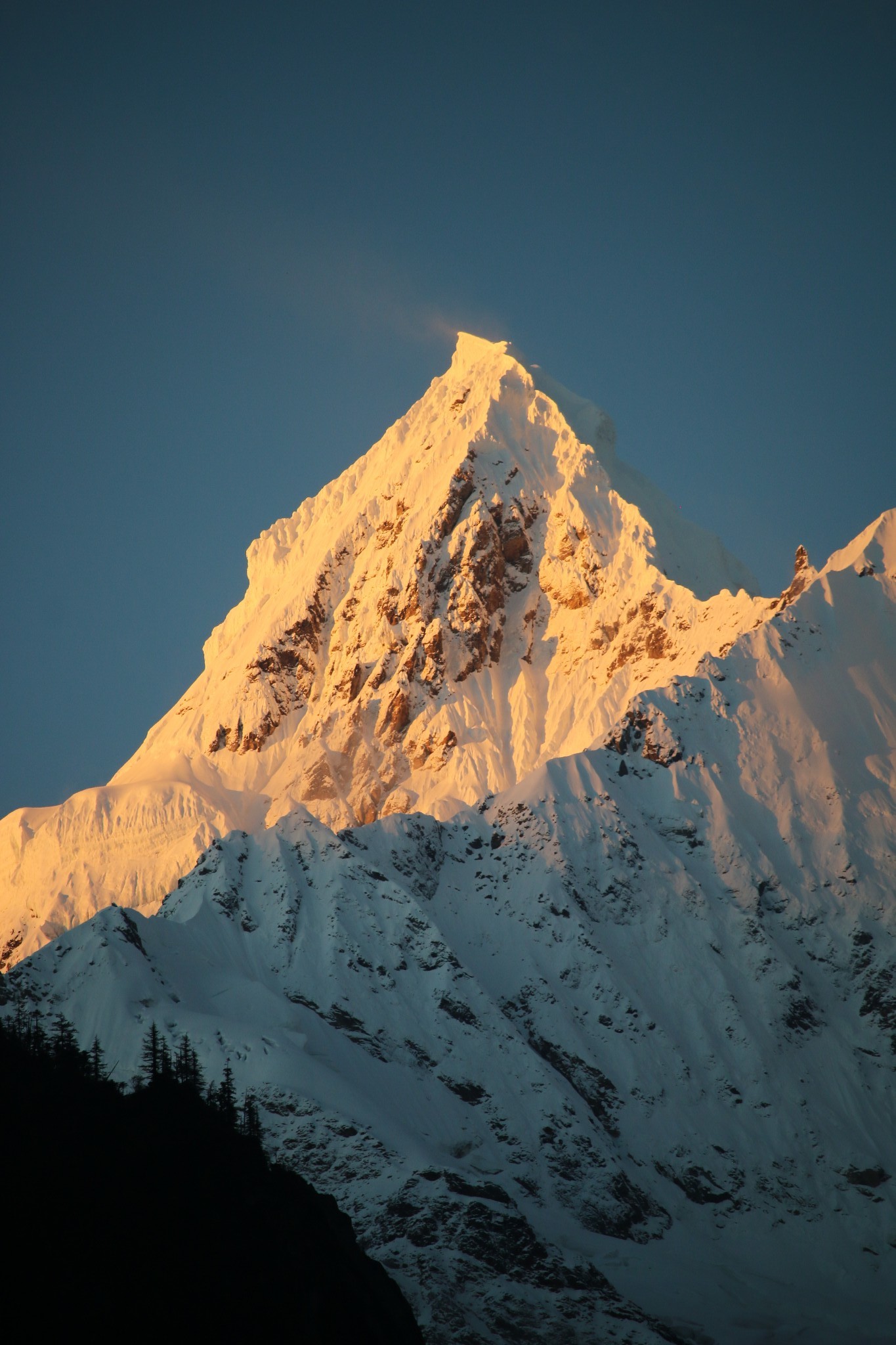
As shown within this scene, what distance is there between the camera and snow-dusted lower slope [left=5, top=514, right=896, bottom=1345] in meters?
127

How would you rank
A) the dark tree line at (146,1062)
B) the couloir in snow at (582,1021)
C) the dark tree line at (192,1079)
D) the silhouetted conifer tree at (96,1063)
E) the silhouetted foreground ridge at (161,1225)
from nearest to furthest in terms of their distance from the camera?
the silhouetted foreground ridge at (161,1225) → the dark tree line at (146,1062) → the silhouetted conifer tree at (96,1063) → the dark tree line at (192,1079) → the couloir in snow at (582,1021)

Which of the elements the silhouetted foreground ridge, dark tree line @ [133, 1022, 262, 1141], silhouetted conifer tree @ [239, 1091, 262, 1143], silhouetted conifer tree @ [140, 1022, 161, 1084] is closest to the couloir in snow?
silhouetted conifer tree @ [140, 1022, 161, 1084]

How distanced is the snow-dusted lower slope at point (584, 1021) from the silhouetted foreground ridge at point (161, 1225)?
19.3 meters

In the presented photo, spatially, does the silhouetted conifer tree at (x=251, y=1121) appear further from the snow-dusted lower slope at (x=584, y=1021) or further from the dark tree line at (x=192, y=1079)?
the snow-dusted lower slope at (x=584, y=1021)

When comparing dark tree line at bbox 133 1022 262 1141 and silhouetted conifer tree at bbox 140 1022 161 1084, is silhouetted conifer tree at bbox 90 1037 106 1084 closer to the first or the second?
dark tree line at bbox 133 1022 262 1141

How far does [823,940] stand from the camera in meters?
182

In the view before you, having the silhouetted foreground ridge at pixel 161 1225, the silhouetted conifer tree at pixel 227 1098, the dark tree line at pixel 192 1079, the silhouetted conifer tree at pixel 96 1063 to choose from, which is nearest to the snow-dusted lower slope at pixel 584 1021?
the dark tree line at pixel 192 1079

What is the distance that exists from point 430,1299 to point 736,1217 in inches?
1842

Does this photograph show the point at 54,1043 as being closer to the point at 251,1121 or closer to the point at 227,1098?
the point at 227,1098

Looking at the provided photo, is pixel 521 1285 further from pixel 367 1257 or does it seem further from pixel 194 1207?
pixel 194 1207

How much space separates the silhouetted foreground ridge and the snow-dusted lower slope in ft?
63.2

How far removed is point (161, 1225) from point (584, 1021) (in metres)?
90.6

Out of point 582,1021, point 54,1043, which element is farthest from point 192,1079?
point 582,1021

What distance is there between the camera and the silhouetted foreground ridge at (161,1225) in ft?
237
